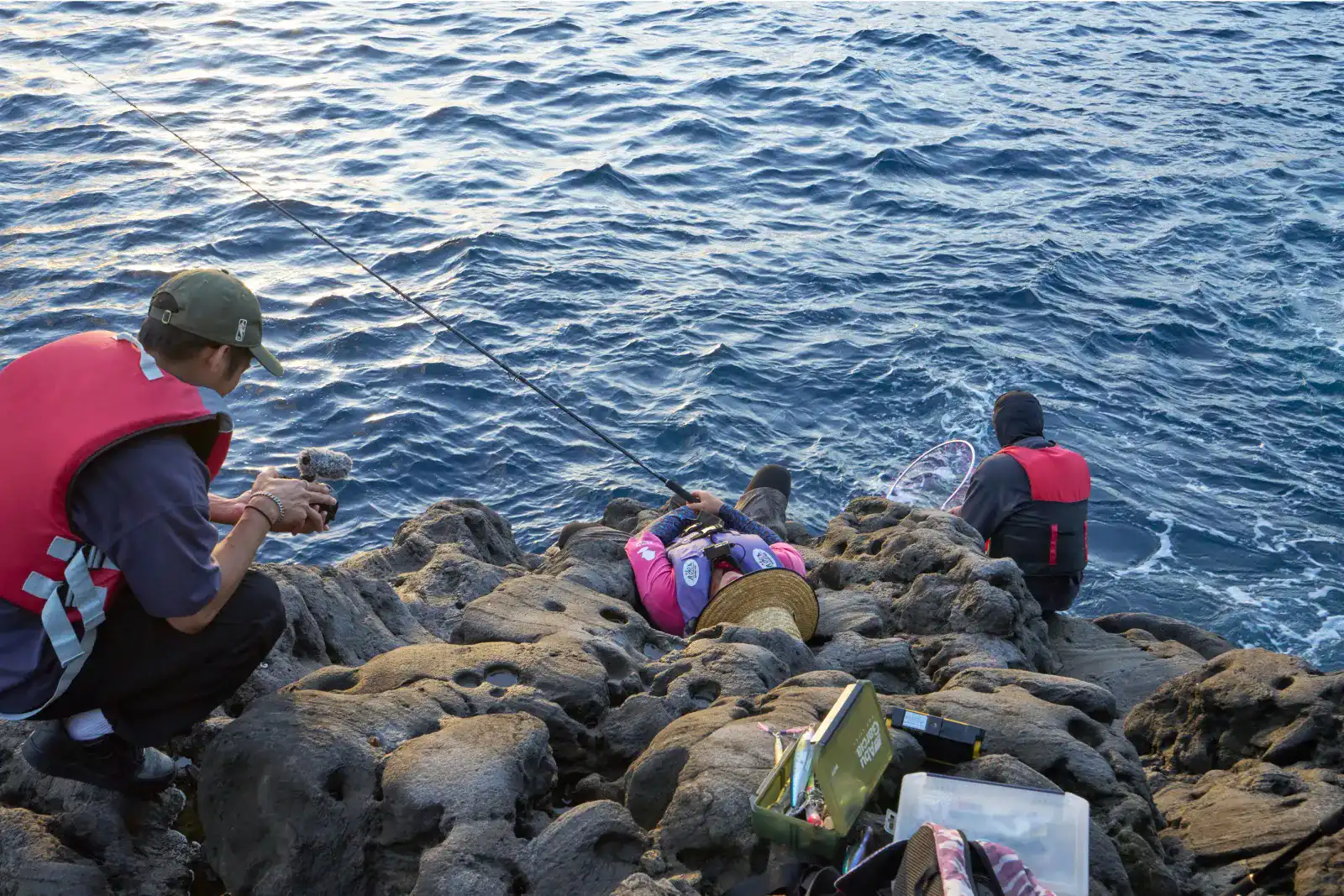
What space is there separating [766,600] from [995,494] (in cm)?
238

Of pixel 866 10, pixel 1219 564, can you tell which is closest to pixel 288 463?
pixel 1219 564

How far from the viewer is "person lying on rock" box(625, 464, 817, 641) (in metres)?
6.57

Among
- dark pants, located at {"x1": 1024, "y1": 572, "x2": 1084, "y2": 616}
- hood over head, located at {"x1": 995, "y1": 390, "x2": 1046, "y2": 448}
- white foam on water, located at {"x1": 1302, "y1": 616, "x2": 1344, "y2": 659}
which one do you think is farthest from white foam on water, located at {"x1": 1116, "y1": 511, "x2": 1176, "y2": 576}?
hood over head, located at {"x1": 995, "y1": 390, "x2": 1046, "y2": 448}

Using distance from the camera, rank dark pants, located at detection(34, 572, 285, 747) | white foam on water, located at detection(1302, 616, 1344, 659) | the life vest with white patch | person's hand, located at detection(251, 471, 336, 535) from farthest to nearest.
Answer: white foam on water, located at detection(1302, 616, 1344, 659) → the life vest with white patch → person's hand, located at detection(251, 471, 336, 535) → dark pants, located at detection(34, 572, 285, 747)

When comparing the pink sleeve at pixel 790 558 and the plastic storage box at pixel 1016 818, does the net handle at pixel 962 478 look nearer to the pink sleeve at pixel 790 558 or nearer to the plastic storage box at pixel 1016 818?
the pink sleeve at pixel 790 558

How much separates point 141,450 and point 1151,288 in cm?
1189

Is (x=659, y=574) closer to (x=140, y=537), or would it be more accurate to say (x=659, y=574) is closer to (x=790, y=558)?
(x=790, y=558)

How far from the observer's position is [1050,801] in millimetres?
4207

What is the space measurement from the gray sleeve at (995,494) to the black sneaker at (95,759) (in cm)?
571

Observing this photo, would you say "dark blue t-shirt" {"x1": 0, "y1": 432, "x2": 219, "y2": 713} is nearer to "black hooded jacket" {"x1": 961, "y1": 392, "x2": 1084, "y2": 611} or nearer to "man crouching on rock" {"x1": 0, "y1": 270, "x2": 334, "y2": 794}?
"man crouching on rock" {"x1": 0, "y1": 270, "x2": 334, "y2": 794}

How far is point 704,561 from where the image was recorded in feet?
23.4

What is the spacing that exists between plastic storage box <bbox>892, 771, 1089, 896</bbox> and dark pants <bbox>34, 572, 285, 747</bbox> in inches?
91.3

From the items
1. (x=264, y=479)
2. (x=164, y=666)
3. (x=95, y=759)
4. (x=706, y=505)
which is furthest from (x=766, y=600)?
(x=95, y=759)

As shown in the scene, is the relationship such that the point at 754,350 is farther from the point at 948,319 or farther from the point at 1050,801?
the point at 1050,801
